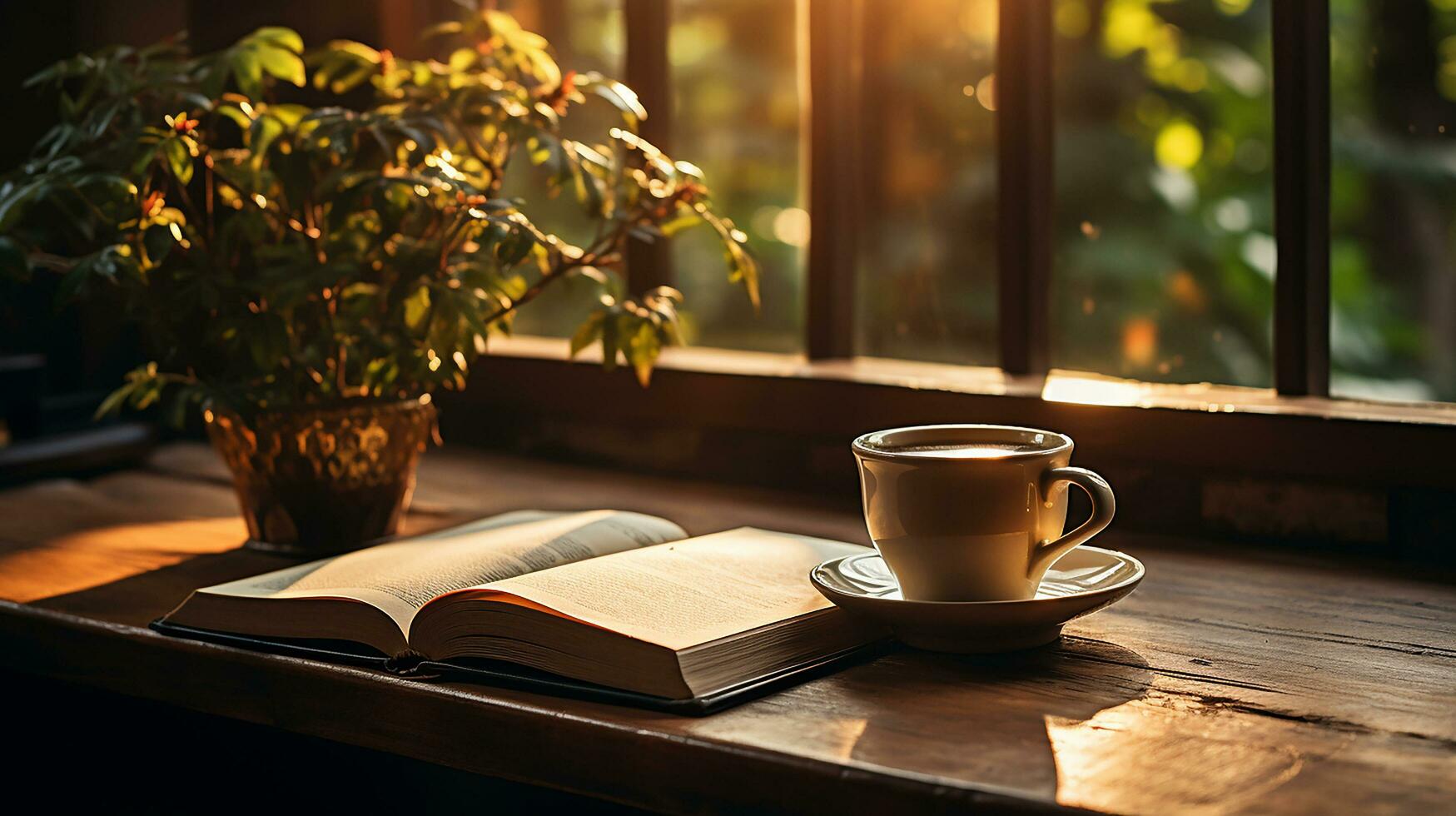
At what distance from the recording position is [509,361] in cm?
183

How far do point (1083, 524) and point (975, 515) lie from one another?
68 millimetres

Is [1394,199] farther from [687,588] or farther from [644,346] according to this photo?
[687,588]

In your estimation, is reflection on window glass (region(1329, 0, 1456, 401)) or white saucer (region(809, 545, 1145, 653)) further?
reflection on window glass (region(1329, 0, 1456, 401))

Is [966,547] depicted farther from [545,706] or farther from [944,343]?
[944,343]

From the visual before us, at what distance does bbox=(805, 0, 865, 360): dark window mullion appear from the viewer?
159cm

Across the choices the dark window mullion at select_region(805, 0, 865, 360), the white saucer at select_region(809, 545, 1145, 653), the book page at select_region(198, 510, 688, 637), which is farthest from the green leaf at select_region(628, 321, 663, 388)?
the dark window mullion at select_region(805, 0, 865, 360)

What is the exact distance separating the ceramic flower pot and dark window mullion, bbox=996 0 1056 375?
2.15 ft

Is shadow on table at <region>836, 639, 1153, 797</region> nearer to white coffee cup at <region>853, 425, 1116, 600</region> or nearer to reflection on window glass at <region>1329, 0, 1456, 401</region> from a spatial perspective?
white coffee cup at <region>853, 425, 1116, 600</region>

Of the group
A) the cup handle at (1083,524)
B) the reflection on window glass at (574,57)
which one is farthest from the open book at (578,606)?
the reflection on window glass at (574,57)

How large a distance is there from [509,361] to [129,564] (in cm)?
67

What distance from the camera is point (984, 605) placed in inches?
32.8

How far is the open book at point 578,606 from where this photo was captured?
820 millimetres

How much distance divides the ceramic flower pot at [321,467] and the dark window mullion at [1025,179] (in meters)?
0.65

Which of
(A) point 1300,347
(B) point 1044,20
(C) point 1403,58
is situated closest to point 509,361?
(B) point 1044,20
